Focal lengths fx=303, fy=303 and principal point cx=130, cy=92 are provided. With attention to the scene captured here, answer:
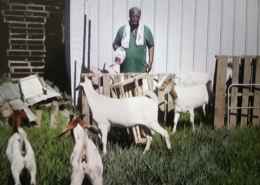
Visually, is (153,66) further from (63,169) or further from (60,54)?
(63,169)

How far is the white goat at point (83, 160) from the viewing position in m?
0.98

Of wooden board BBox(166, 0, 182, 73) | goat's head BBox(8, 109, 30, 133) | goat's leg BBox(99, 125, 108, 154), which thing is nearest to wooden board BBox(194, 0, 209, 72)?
wooden board BBox(166, 0, 182, 73)

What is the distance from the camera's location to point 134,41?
1372 mm

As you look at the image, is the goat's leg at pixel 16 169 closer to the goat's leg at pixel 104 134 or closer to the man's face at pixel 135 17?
the goat's leg at pixel 104 134

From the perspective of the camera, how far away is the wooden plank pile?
1079mm

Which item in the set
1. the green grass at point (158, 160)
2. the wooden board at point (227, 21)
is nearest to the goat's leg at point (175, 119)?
the green grass at point (158, 160)

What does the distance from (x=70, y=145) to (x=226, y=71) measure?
103 cm

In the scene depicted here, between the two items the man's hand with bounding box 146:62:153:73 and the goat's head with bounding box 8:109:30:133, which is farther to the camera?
the man's hand with bounding box 146:62:153:73

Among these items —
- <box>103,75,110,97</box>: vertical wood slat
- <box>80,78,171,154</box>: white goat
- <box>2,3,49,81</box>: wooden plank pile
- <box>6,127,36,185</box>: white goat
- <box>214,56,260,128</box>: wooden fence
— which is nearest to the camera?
<box>6,127,36,185</box>: white goat

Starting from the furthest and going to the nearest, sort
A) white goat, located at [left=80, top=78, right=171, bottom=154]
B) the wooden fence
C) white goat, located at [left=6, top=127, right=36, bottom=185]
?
the wooden fence < white goat, located at [left=80, top=78, right=171, bottom=154] < white goat, located at [left=6, top=127, right=36, bottom=185]

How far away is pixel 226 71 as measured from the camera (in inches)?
68.3

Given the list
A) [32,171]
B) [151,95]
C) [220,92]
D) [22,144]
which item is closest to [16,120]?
[22,144]

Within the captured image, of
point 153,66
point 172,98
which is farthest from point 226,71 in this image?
point 153,66

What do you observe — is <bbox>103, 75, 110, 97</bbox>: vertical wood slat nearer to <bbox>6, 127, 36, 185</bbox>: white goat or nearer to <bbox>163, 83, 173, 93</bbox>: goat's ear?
<bbox>163, 83, 173, 93</bbox>: goat's ear
